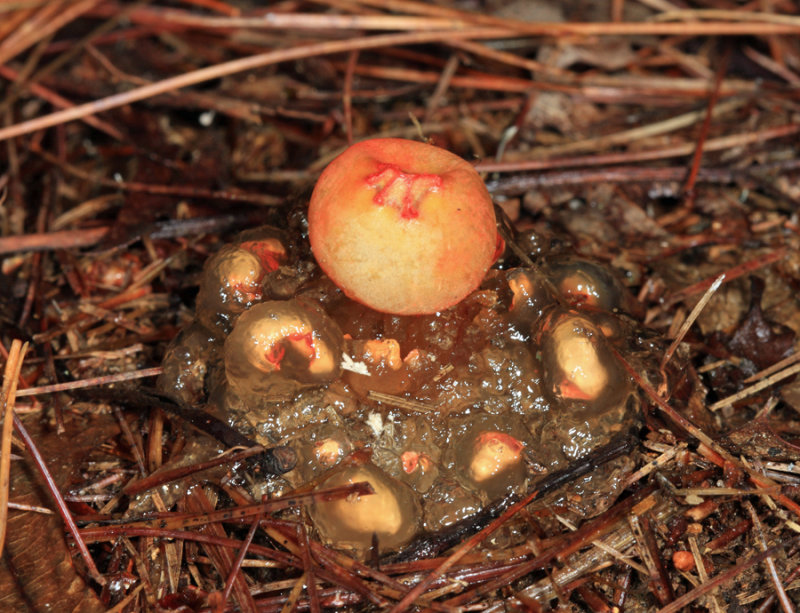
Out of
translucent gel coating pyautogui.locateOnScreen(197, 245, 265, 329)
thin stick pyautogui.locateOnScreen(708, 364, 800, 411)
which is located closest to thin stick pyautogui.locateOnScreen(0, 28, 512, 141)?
translucent gel coating pyautogui.locateOnScreen(197, 245, 265, 329)

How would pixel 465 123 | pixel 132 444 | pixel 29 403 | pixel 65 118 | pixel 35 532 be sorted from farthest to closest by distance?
pixel 465 123 → pixel 65 118 → pixel 29 403 → pixel 132 444 → pixel 35 532

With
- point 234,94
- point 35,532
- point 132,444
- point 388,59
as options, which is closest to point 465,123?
point 388,59

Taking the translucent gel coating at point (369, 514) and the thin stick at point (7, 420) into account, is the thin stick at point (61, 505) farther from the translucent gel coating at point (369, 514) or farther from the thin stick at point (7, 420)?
the translucent gel coating at point (369, 514)

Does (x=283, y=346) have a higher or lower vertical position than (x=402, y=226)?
lower

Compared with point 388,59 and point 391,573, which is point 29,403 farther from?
point 388,59

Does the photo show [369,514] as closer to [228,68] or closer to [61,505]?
[61,505]

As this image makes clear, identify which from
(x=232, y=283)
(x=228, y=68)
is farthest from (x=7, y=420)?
(x=228, y=68)

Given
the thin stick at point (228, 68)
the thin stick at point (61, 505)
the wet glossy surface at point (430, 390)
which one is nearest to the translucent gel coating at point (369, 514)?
the wet glossy surface at point (430, 390)

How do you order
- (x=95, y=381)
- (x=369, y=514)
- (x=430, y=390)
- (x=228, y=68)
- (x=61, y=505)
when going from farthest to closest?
(x=228, y=68) < (x=95, y=381) < (x=430, y=390) < (x=61, y=505) < (x=369, y=514)
